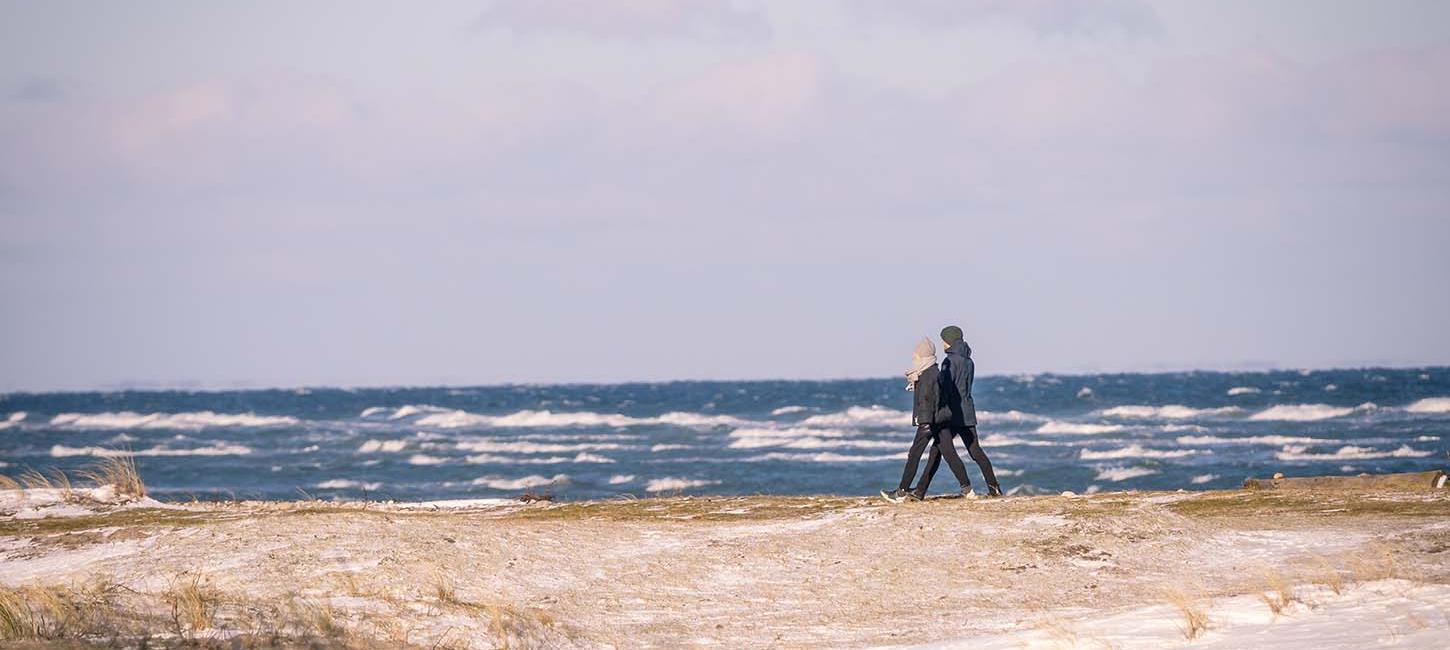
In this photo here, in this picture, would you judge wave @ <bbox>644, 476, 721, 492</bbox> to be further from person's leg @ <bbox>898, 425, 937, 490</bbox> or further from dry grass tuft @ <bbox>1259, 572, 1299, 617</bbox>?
dry grass tuft @ <bbox>1259, 572, 1299, 617</bbox>

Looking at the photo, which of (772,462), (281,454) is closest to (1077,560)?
(772,462)

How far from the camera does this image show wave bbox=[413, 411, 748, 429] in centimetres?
5856

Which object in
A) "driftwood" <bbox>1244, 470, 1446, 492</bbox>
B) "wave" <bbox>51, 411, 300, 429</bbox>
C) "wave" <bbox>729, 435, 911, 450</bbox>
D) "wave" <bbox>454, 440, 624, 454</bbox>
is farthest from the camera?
"wave" <bbox>51, 411, 300, 429</bbox>

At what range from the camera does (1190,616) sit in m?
8.62

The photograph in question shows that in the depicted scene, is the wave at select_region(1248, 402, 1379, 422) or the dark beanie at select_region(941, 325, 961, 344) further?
the wave at select_region(1248, 402, 1379, 422)

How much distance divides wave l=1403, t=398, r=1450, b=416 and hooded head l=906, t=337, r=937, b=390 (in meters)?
46.5

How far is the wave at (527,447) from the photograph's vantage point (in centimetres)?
4697

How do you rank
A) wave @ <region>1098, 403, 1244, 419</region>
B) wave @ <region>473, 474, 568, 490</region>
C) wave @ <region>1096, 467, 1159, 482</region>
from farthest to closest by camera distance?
wave @ <region>1098, 403, 1244, 419</region> → wave @ <region>473, 474, 568, 490</region> → wave @ <region>1096, 467, 1159, 482</region>

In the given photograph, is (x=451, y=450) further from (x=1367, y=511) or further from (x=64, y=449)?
(x=1367, y=511)

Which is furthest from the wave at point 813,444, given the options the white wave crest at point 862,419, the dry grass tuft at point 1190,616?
the dry grass tuft at point 1190,616

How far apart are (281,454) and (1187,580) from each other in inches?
1645

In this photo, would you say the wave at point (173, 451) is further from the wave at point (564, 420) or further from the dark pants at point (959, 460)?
the dark pants at point (959, 460)

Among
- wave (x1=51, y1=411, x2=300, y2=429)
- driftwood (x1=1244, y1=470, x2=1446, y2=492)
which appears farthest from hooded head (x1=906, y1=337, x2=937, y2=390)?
wave (x1=51, y1=411, x2=300, y2=429)

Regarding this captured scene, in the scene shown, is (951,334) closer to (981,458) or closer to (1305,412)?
(981,458)
